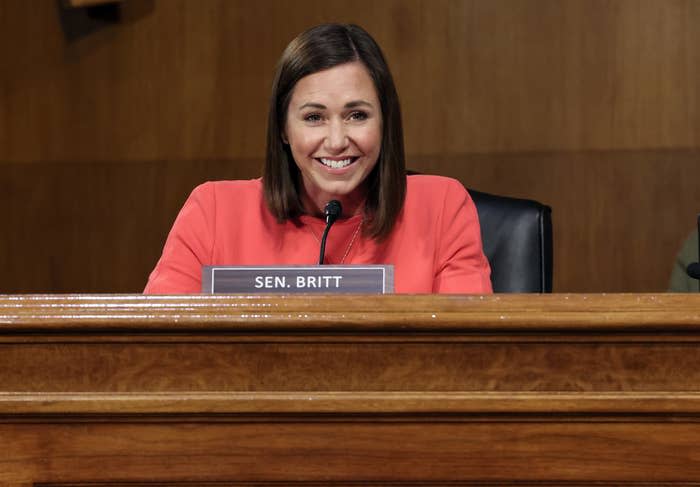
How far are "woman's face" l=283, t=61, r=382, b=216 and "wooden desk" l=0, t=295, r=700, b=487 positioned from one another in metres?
0.78

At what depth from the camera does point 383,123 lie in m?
1.68

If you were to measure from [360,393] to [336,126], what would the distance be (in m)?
0.82

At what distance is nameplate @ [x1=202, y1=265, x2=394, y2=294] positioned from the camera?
1.18 m

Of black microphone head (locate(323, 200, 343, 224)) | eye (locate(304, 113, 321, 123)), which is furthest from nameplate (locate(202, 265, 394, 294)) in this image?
eye (locate(304, 113, 321, 123))

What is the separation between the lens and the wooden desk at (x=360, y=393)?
2.80ft

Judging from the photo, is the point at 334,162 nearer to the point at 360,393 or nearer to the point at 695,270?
the point at 695,270

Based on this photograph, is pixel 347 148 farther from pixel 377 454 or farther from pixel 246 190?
pixel 377 454

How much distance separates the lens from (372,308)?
2.84ft

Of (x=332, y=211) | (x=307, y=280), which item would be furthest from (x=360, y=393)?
(x=332, y=211)

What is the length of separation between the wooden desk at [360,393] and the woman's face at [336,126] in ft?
2.55

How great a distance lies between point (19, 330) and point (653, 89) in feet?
6.73

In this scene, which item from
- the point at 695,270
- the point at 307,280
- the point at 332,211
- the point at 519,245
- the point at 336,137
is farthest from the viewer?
the point at 519,245

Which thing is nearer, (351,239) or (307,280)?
(307,280)

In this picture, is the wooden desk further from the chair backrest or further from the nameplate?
the chair backrest
